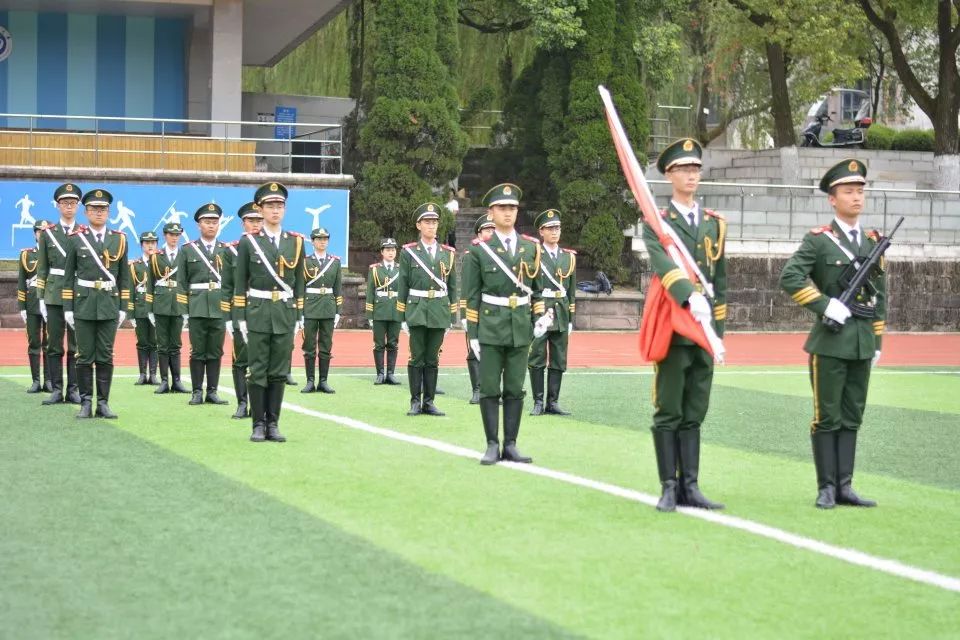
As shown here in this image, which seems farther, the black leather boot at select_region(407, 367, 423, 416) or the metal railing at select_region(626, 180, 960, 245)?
the metal railing at select_region(626, 180, 960, 245)

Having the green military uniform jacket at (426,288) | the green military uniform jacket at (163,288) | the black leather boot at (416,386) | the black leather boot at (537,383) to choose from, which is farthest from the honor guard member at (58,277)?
the black leather boot at (537,383)

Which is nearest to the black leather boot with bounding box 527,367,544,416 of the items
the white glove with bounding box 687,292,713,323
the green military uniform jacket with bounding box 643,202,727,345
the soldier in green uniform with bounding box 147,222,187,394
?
the soldier in green uniform with bounding box 147,222,187,394

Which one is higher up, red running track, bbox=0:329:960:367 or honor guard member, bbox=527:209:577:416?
honor guard member, bbox=527:209:577:416

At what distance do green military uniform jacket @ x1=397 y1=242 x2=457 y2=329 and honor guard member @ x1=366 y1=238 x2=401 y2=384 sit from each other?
2332mm

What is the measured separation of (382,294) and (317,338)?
48.4 inches

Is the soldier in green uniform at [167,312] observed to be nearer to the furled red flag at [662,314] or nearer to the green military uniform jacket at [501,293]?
the green military uniform jacket at [501,293]

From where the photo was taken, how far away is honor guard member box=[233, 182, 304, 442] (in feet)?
38.3

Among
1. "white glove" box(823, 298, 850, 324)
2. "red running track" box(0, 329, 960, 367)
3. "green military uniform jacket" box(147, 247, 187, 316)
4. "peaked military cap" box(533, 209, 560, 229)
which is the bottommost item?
"red running track" box(0, 329, 960, 367)

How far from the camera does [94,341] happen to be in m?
13.2

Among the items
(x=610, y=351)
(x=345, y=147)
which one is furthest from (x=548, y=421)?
(x=345, y=147)

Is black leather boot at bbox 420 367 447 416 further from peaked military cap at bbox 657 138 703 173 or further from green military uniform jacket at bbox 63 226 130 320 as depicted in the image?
peaked military cap at bbox 657 138 703 173

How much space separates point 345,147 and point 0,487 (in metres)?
25.2

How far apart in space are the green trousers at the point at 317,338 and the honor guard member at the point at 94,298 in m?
4.00

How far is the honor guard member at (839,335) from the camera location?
8.59 m
